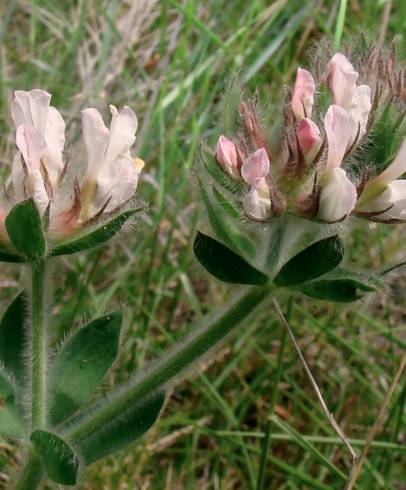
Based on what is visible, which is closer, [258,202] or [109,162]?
[258,202]

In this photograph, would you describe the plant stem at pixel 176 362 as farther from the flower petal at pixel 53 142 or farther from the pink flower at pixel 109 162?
the flower petal at pixel 53 142

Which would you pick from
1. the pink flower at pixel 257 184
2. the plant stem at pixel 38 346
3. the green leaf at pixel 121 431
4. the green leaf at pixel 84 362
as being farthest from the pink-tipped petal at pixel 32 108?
the green leaf at pixel 121 431

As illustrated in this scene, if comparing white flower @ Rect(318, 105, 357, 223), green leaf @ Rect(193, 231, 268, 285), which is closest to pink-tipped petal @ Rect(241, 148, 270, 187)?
white flower @ Rect(318, 105, 357, 223)

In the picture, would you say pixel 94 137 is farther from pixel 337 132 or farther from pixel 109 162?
pixel 337 132

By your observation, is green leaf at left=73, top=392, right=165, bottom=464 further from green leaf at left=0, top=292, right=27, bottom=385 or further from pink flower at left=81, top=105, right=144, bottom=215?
pink flower at left=81, top=105, right=144, bottom=215

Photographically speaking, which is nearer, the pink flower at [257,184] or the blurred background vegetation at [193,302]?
the pink flower at [257,184]

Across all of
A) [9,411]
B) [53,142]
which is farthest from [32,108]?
[9,411]
